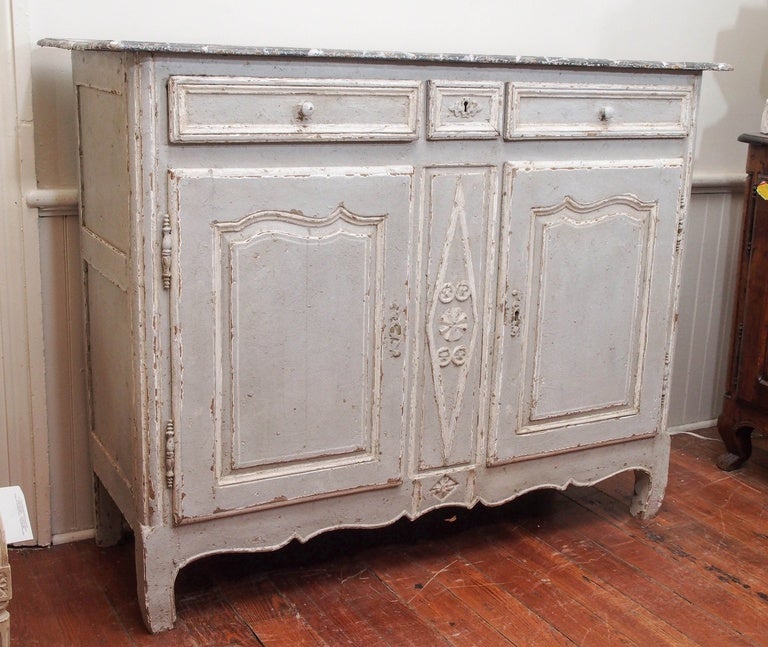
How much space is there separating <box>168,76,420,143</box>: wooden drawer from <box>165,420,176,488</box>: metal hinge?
537 mm

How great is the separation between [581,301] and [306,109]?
797 mm

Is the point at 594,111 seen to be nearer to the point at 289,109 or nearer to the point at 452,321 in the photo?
the point at 452,321

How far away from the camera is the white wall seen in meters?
2.18

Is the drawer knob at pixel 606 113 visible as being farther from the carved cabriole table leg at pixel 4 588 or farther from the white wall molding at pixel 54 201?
the carved cabriole table leg at pixel 4 588

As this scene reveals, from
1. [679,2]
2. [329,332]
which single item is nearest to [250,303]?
[329,332]

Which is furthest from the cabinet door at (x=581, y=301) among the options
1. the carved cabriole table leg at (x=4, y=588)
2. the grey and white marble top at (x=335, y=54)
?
the carved cabriole table leg at (x=4, y=588)

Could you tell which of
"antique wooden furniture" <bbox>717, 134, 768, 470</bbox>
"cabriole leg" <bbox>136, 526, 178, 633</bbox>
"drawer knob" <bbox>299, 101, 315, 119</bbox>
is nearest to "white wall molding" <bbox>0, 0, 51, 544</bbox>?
"cabriole leg" <bbox>136, 526, 178, 633</bbox>

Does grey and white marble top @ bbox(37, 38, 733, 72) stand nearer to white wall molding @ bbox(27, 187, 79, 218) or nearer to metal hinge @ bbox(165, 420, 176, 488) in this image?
white wall molding @ bbox(27, 187, 79, 218)

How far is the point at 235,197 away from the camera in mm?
1836

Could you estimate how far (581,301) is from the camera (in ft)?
7.41

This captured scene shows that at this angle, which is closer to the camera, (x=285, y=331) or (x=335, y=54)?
(x=335, y=54)

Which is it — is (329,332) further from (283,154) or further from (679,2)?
(679,2)

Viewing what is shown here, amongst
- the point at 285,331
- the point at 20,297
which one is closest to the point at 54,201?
the point at 20,297

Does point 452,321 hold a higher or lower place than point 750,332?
higher
